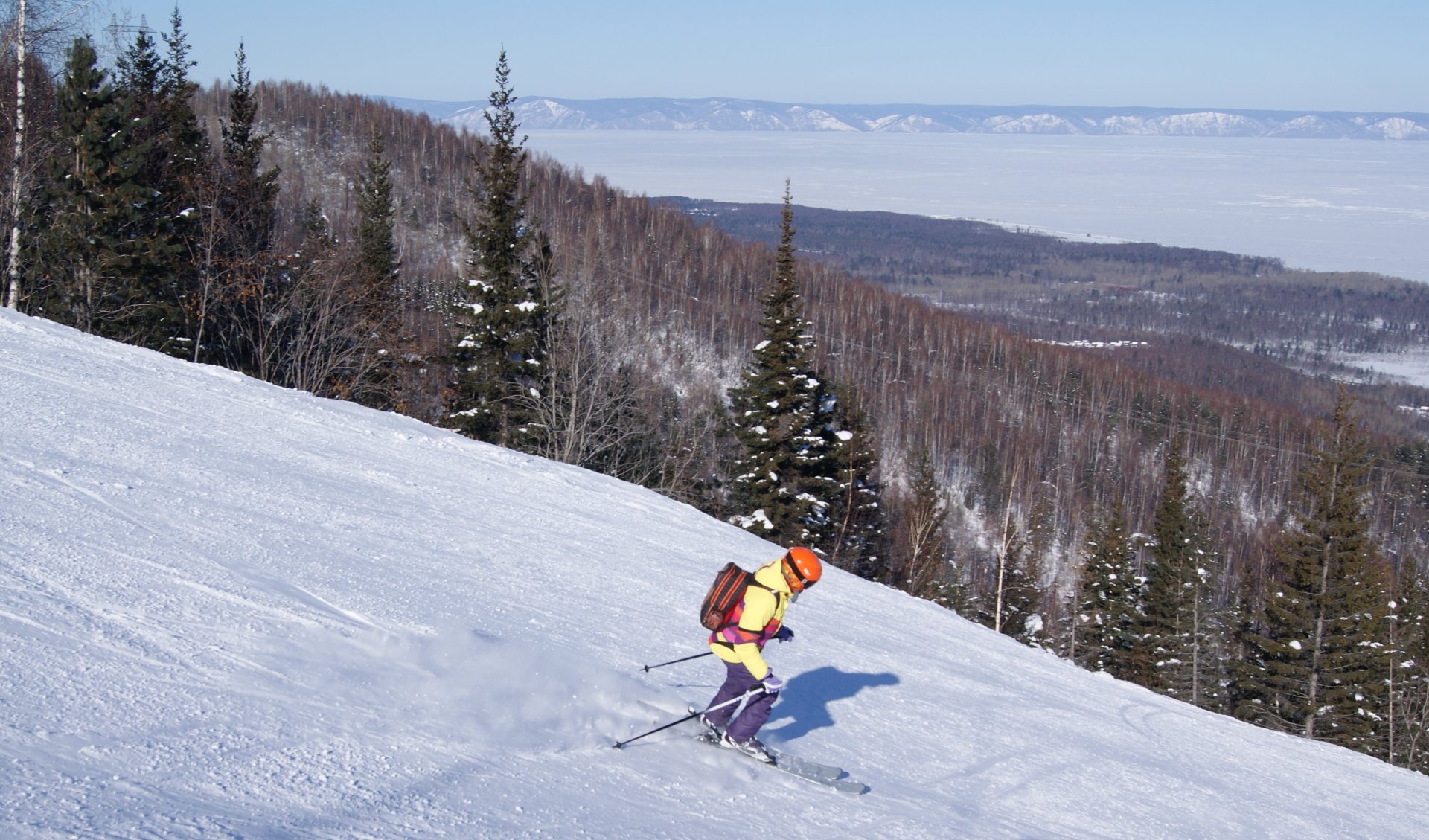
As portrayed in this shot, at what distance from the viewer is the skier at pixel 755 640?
6387mm

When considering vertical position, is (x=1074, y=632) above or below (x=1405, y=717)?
below

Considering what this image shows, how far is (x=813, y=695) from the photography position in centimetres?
888

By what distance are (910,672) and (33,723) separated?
7.84 metres

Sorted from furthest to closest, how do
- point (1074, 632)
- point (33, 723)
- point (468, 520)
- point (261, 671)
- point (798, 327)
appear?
point (1074, 632)
point (798, 327)
point (468, 520)
point (261, 671)
point (33, 723)

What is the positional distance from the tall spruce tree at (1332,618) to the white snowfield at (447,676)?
23621mm

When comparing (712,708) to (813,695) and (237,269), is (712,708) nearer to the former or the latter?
(813,695)

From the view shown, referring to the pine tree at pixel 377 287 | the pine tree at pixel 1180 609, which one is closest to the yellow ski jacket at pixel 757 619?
the pine tree at pixel 377 287

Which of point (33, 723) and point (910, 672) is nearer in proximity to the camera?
point (33, 723)

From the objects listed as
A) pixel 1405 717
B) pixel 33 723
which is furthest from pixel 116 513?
pixel 1405 717

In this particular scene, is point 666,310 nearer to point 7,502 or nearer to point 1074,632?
point 1074,632

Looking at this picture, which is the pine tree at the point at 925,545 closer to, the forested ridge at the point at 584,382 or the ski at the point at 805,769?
the forested ridge at the point at 584,382

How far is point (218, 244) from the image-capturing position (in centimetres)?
3020

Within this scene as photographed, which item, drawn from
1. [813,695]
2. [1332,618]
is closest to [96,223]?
[813,695]

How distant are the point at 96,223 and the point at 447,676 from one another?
2475 cm
